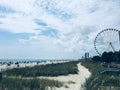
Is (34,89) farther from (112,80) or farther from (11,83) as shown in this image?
(112,80)

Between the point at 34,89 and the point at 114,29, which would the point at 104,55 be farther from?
the point at 34,89

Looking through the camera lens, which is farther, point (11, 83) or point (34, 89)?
point (11, 83)

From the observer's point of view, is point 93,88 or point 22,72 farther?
point 22,72

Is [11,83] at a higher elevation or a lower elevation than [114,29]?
lower

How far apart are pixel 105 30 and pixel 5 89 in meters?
54.6

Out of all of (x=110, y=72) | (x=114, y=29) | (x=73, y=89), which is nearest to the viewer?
(x=73, y=89)

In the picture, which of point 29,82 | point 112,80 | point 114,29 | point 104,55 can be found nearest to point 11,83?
point 29,82

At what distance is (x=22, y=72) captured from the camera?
1909 inches

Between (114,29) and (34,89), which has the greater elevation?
(114,29)

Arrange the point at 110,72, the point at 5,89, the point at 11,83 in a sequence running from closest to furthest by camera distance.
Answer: the point at 5,89, the point at 11,83, the point at 110,72

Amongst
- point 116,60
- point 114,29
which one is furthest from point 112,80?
point 116,60

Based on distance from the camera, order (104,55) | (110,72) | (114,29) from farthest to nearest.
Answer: (104,55) < (114,29) < (110,72)

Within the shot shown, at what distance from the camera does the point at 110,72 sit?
156 feet

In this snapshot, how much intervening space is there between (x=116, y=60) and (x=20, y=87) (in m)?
84.1
